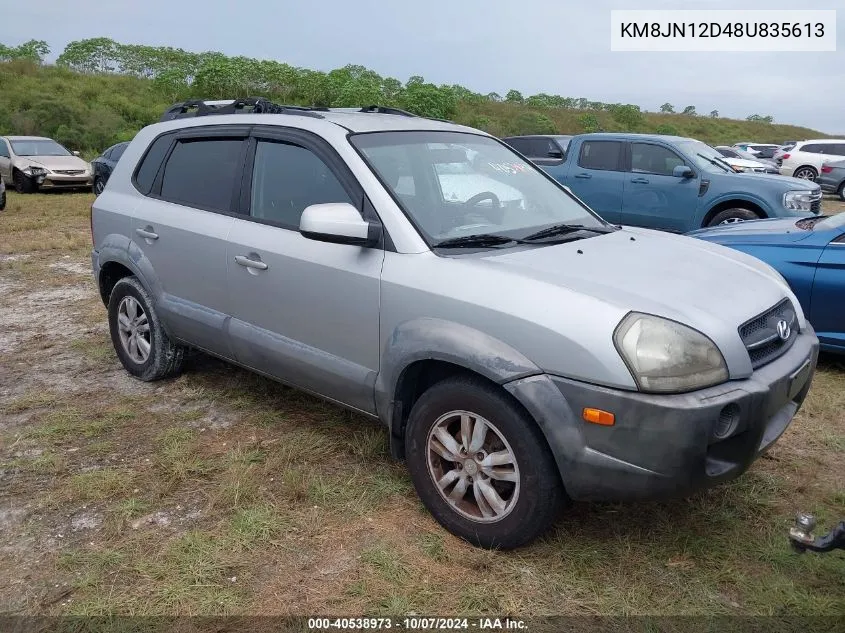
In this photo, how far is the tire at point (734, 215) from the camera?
888 centimetres

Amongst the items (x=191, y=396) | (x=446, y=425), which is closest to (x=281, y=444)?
(x=191, y=396)

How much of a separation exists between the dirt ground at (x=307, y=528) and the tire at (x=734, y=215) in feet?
15.5

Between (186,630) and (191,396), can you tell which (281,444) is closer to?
(191,396)

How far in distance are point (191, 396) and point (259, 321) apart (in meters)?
1.21

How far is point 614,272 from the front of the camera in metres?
2.92

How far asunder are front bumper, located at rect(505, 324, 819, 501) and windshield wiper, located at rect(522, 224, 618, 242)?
0.97m

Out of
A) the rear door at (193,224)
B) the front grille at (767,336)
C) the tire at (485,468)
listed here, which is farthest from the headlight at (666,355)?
the rear door at (193,224)

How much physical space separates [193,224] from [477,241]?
1828mm

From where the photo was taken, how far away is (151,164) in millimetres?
4637

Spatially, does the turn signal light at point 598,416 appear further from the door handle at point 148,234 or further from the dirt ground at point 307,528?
the door handle at point 148,234

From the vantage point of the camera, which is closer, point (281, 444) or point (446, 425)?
point (446, 425)

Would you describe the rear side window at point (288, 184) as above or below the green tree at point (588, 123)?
below

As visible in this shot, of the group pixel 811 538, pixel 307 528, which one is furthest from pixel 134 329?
pixel 811 538

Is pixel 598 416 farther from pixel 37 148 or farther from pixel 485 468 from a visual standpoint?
pixel 37 148
